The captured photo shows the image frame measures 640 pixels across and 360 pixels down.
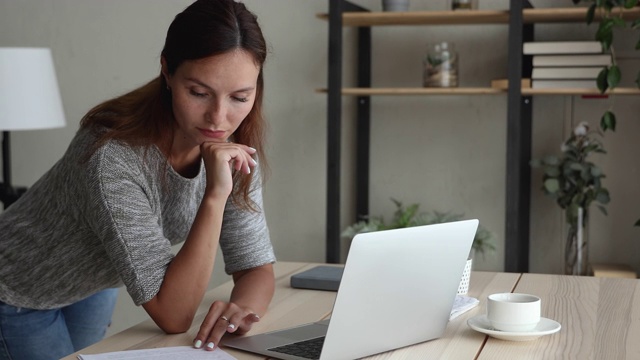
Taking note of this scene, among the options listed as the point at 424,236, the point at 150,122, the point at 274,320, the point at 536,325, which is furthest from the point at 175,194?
Answer: the point at 536,325

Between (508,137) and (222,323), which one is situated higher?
(508,137)

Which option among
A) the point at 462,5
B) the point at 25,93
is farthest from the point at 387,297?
the point at 25,93

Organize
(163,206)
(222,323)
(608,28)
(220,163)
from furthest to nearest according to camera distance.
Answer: (608,28) < (163,206) < (220,163) < (222,323)

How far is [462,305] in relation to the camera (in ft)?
5.29

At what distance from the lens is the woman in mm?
1473

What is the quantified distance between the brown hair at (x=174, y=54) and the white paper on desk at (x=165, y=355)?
38 cm

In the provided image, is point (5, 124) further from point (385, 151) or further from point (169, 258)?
point (169, 258)

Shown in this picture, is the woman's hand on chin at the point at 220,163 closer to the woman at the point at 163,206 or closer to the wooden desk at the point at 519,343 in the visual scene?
the woman at the point at 163,206

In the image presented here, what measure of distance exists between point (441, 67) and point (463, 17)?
195 millimetres

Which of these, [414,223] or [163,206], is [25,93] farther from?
[163,206]

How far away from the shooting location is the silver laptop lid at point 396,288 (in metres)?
1.23

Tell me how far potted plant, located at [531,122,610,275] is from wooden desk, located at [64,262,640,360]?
122cm

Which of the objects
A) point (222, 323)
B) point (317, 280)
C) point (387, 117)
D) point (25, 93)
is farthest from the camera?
point (387, 117)

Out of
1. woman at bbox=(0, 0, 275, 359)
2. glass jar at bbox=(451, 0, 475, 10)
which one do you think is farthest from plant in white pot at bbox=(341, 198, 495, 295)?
woman at bbox=(0, 0, 275, 359)
